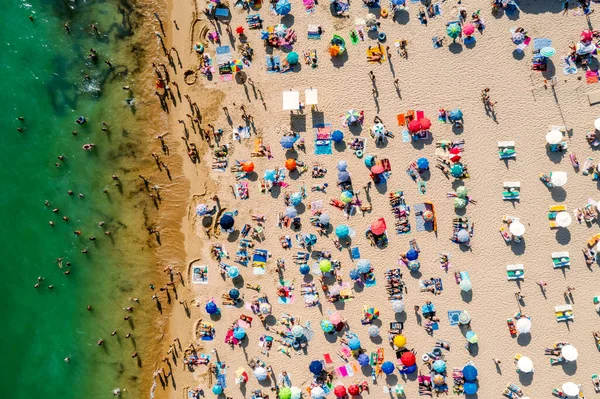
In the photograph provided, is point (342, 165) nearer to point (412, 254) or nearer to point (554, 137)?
point (412, 254)

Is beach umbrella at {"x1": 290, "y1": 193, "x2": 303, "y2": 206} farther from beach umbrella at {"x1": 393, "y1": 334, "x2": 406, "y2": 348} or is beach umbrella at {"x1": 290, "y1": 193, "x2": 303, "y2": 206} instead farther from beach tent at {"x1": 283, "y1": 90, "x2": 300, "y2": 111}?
beach umbrella at {"x1": 393, "y1": 334, "x2": 406, "y2": 348}

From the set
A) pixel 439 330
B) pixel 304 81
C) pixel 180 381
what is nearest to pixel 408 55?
pixel 304 81

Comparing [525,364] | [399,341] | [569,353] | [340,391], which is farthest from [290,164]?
[569,353]

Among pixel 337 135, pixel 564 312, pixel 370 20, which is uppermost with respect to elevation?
pixel 370 20

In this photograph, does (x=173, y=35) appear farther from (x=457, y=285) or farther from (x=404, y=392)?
(x=404, y=392)

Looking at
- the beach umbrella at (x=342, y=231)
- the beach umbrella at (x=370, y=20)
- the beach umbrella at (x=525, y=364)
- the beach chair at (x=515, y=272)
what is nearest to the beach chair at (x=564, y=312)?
the beach chair at (x=515, y=272)

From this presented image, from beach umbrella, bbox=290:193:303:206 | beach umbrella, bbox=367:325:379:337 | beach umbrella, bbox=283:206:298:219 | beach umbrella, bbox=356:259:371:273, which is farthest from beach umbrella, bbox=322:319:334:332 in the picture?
beach umbrella, bbox=290:193:303:206
